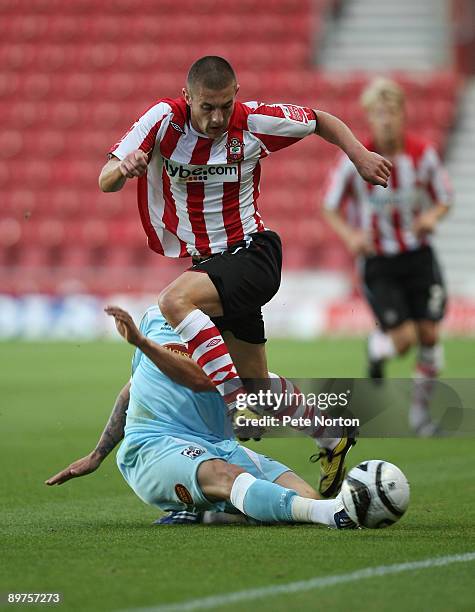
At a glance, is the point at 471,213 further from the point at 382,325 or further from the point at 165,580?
the point at 165,580

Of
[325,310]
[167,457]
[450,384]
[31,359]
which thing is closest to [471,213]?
[325,310]

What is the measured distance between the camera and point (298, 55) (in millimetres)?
24406

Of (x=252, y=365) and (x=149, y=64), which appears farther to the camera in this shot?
(x=149, y=64)

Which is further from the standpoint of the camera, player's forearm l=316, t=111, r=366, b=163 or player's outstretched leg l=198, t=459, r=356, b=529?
player's forearm l=316, t=111, r=366, b=163

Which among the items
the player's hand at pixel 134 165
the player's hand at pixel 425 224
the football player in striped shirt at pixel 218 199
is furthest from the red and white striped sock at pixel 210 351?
the player's hand at pixel 425 224

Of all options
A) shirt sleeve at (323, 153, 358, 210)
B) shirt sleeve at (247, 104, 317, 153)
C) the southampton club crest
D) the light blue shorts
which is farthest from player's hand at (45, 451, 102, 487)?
shirt sleeve at (323, 153, 358, 210)

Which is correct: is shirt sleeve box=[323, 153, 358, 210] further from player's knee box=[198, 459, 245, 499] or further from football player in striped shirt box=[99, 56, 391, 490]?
player's knee box=[198, 459, 245, 499]

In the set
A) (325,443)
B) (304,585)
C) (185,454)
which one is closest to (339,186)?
(325,443)

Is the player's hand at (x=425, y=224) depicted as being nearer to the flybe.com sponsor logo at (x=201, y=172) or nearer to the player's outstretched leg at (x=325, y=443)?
the flybe.com sponsor logo at (x=201, y=172)

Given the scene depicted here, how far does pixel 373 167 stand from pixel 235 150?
64cm

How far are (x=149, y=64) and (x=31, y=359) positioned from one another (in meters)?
10.1

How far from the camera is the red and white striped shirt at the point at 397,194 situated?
9617 millimetres

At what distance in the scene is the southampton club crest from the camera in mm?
5922

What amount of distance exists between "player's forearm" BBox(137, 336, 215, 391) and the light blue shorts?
0.24 meters
